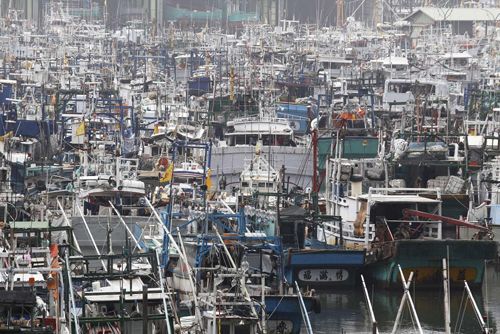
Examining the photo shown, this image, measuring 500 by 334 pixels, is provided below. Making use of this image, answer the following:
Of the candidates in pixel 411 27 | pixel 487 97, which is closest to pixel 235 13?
pixel 411 27

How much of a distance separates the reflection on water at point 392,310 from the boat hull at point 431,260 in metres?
0.24

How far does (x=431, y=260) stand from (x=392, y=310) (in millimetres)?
1413

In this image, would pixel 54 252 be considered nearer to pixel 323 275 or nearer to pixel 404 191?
pixel 323 275

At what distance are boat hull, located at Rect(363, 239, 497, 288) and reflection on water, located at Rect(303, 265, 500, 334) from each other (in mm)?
236

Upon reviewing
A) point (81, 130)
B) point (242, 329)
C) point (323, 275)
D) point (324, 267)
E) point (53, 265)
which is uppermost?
point (81, 130)

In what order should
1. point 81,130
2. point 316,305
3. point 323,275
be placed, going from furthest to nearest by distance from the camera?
point 81,130
point 323,275
point 316,305

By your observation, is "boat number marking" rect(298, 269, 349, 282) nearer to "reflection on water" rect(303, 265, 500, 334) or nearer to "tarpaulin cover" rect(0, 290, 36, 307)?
"reflection on water" rect(303, 265, 500, 334)

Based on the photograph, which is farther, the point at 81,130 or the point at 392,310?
the point at 81,130

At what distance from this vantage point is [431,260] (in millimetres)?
26453

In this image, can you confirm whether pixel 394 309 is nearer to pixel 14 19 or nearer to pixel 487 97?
pixel 487 97

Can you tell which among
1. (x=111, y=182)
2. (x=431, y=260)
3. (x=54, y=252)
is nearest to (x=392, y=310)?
(x=431, y=260)

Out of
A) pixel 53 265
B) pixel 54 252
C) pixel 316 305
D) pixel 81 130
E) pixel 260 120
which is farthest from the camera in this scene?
pixel 260 120

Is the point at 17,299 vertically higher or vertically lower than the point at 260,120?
lower

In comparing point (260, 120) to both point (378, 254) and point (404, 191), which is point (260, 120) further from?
point (378, 254)
